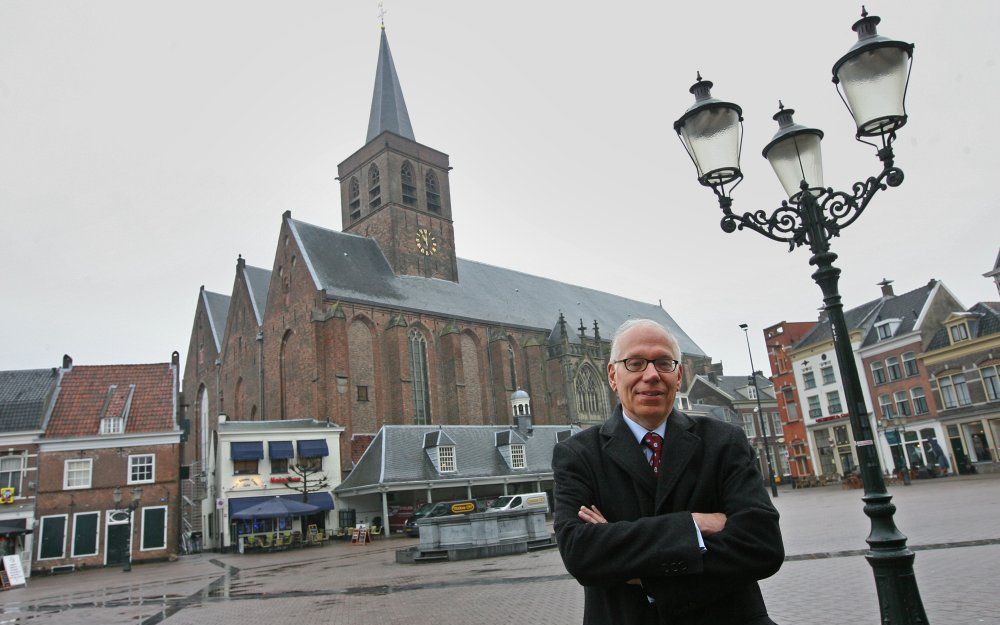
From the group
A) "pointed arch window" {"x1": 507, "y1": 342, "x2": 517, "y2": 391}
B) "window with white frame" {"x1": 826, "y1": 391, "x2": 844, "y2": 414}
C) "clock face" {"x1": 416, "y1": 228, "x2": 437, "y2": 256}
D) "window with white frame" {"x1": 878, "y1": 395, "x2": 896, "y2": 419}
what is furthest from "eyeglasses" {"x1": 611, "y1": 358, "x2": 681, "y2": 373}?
"clock face" {"x1": 416, "y1": 228, "x2": 437, "y2": 256}

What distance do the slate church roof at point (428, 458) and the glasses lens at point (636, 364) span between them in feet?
96.4

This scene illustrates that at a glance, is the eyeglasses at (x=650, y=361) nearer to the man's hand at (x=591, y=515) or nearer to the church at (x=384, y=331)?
the man's hand at (x=591, y=515)

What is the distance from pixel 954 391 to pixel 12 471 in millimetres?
40400

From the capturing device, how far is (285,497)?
31.5m

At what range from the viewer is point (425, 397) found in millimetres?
41188

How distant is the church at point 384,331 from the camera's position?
3806cm

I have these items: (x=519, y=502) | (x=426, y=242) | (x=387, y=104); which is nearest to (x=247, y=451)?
(x=519, y=502)

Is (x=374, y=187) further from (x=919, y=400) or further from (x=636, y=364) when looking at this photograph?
(x=636, y=364)

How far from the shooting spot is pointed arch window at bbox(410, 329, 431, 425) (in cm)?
4053

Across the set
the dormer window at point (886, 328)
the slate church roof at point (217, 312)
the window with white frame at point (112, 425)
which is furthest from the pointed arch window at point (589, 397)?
the window with white frame at point (112, 425)

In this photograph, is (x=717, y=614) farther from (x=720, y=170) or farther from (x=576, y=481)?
(x=720, y=170)

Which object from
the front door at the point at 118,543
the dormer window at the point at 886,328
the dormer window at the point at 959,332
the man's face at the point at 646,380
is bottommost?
the front door at the point at 118,543

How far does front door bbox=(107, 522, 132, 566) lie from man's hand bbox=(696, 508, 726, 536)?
29734 mm

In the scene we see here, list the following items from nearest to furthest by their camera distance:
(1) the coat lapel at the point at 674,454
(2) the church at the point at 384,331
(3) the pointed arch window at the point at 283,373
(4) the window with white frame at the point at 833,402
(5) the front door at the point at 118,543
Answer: (1) the coat lapel at the point at 674,454, (5) the front door at the point at 118,543, (2) the church at the point at 384,331, (4) the window with white frame at the point at 833,402, (3) the pointed arch window at the point at 283,373
